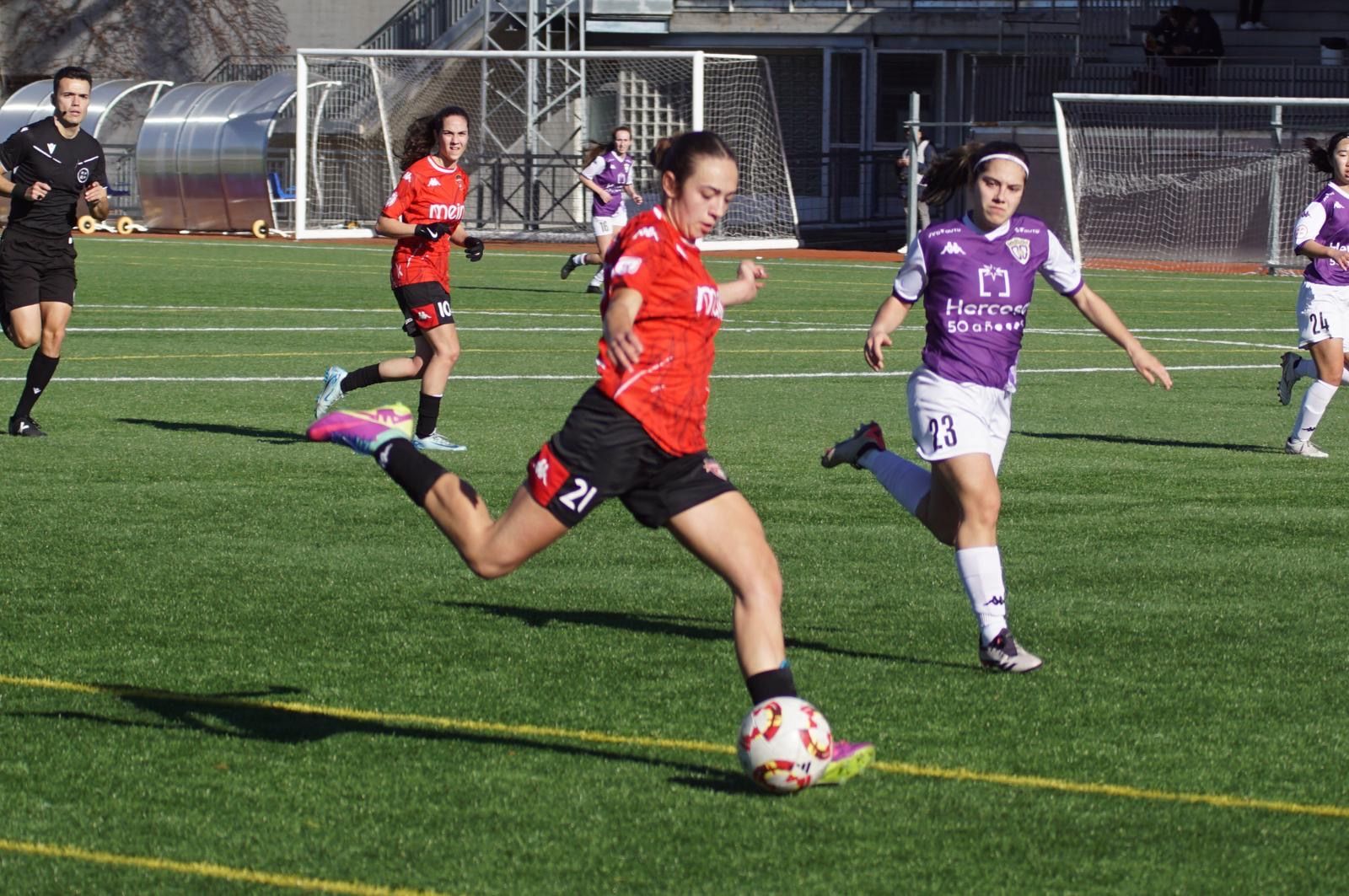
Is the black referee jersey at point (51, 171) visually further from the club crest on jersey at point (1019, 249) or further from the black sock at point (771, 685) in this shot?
the black sock at point (771, 685)

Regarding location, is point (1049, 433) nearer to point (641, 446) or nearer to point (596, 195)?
point (641, 446)

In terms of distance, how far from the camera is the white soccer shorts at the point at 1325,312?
12859mm

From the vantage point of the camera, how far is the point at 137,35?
50.6m

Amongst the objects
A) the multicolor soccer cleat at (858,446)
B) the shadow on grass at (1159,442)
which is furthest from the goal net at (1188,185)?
the multicolor soccer cleat at (858,446)

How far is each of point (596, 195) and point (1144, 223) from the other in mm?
12483

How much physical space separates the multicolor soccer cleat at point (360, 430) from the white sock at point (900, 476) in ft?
7.37

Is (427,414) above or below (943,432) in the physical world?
below

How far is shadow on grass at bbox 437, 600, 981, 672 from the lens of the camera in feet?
23.6

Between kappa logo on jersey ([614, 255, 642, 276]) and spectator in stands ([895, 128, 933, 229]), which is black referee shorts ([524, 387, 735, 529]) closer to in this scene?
kappa logo on jersey ([614, 255, 642, 276])

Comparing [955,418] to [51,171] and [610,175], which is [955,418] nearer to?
[51,171]

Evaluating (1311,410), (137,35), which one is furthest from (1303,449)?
(137,35)

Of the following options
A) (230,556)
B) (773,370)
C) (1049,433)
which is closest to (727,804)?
(230,556)

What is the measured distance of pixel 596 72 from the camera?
42.2 metres

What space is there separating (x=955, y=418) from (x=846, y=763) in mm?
2012
